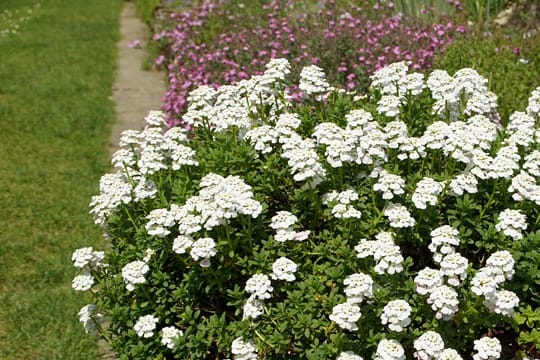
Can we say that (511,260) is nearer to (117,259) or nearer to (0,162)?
(117,259)

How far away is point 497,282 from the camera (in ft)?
8.37

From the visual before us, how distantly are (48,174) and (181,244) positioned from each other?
4.17 metres

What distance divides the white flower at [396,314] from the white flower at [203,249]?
2.41ft

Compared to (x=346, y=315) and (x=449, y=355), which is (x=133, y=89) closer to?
(x=346, y=315)

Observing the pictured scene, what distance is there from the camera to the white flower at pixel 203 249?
9.02ft

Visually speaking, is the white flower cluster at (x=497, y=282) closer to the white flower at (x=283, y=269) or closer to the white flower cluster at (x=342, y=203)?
the white flower cluster at (x=342, y=203)

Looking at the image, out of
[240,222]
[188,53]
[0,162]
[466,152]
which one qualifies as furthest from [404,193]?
[188,53]

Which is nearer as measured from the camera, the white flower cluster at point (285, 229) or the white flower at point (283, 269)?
the white flower at point (283, 269)

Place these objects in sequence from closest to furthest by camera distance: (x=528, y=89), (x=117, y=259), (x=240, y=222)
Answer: (x=240, y=222) → (x=117, y=259) → (x=528, y=89)

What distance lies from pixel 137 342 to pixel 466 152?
5.55ft

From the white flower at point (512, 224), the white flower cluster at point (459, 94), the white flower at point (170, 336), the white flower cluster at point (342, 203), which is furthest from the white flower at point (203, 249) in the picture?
the white flower cluster at point (459, 94)

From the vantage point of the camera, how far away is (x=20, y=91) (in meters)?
9.06

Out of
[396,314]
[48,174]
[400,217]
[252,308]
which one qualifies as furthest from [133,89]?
[396,314]

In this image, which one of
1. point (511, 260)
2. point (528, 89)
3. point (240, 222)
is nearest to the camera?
point (511, 260)
